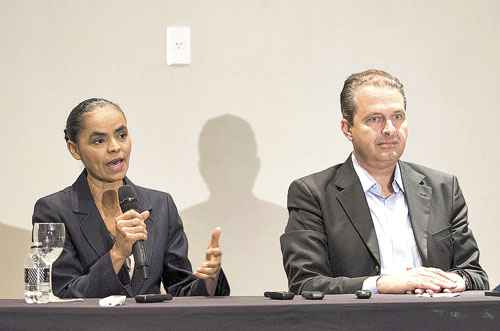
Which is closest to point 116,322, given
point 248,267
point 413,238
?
point 413,238

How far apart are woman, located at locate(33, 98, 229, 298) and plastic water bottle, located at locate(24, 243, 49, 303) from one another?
0.41m

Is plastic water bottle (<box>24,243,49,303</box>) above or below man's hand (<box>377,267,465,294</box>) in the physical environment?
above

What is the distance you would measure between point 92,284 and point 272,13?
5.47ft

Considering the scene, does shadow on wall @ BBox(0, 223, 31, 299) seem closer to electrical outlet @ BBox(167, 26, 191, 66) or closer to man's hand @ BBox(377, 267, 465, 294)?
electrical outlet @ BBox(167, 26, 191, 66)

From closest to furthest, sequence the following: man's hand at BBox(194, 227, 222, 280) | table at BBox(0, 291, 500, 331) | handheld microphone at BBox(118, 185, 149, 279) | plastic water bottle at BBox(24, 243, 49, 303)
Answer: table at BBox(0, 291, 500, 331) < plastic water bottle at BBox(24, 243, 49, 303) < handheld microphone at BBox(118, 185, 149, 279) < man's hand at BBox(194, 227, 222, 280)

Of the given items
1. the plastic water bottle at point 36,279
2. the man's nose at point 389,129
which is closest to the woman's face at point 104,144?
the plastic water bottle at point 36,279

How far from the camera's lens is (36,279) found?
Result: 2184 millimetres

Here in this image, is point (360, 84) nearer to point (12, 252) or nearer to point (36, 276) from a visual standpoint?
point (36, 276)

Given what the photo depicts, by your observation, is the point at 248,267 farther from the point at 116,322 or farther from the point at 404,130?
the point at 116,322

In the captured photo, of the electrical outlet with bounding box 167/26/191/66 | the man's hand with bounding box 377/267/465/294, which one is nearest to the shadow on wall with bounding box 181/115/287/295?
the electrical outlet with bounding box 167/26/191/66

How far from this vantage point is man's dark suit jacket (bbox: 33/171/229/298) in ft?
8.58

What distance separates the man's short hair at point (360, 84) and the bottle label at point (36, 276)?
1.33 meters

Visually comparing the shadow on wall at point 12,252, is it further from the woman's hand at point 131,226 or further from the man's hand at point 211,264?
the man's hand at point 211,264

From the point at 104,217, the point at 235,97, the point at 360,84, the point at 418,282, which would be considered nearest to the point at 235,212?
the point at 235,97
